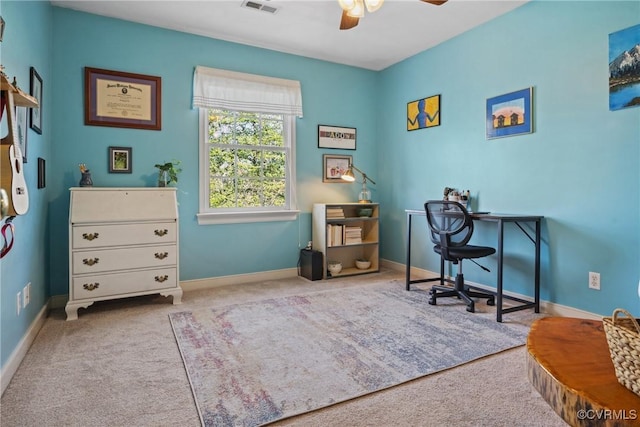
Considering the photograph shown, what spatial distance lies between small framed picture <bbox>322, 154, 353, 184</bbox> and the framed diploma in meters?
1.93

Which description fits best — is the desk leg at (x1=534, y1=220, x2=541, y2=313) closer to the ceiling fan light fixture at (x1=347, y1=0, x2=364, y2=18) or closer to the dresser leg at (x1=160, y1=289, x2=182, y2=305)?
the ceiling fan light fixture at (x1=347, y1=0, x2=364, y2=18)

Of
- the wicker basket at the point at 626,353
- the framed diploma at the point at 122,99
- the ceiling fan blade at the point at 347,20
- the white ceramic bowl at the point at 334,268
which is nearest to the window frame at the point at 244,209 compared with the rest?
the framed diploma at the point at 122,99

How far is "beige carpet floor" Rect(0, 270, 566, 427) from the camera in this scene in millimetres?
1616

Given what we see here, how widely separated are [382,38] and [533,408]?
141 inches

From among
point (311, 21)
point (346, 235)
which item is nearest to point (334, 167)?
point (346, 235)

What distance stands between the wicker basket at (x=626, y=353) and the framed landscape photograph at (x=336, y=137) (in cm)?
410

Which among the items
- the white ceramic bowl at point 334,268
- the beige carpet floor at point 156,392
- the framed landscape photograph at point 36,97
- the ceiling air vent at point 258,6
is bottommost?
the beige carpet floor at point 156,392

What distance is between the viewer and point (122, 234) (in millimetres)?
3070

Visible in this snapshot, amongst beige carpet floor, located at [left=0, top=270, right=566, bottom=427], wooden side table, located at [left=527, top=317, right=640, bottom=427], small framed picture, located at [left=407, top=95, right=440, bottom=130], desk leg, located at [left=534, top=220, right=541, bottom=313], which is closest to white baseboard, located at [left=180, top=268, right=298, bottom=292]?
beige carpet floor, located at [left=0, top=270, right=566, bottom=427]

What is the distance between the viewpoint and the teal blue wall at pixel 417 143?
2.64 metres

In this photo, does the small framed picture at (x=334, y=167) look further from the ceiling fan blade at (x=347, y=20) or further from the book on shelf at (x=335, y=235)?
the ceiling fan blade at (x=347, y=20)

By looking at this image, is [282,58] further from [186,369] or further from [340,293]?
[186,369]

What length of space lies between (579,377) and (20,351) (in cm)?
270

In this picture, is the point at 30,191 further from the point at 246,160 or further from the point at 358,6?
the point at 358,6
